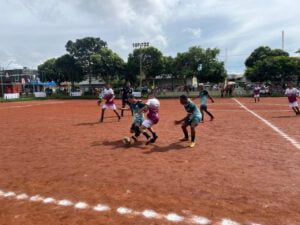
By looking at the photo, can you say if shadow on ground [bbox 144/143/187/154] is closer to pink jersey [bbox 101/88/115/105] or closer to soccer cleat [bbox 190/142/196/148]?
soccer cleat [bbox 190/142/196/148]

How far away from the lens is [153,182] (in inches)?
230

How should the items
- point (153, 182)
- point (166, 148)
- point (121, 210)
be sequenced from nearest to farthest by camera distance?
point (121, 210) → point (153, 182) → point (166, 148)

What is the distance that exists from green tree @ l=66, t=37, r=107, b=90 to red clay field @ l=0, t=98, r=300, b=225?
48826mm

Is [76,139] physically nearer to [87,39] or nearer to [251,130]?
[251,130]

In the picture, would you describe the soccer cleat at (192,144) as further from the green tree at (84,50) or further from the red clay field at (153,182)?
the green tree at (84,50)

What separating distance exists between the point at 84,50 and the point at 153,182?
180 ft

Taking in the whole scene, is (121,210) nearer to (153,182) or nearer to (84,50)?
(153,182)

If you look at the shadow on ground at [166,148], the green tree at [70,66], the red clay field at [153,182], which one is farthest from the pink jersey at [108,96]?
the green tree at [70,66]

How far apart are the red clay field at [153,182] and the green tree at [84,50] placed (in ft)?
160

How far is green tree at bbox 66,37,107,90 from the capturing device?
188 ft

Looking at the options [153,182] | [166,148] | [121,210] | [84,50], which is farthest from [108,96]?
[84,50]

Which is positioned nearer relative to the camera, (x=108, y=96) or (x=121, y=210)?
(x=121, y=210)

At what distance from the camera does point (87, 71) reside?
2264 inches

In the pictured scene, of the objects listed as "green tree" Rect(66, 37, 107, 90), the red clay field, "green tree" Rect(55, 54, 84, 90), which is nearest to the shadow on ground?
the red clay field
